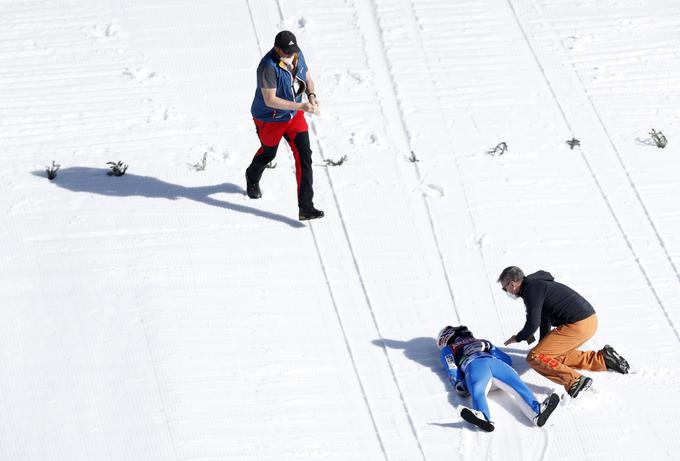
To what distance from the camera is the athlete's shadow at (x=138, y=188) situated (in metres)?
9.91

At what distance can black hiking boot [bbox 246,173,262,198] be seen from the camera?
9.80 m

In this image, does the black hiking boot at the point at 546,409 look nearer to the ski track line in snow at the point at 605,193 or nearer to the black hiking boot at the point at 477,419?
the black hiking boot at the point at 477,419

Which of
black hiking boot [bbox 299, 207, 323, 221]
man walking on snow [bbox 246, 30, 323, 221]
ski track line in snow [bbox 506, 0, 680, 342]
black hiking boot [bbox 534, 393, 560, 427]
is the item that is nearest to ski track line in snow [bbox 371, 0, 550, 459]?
black hiking boot [bbox 534, 393, 560, 427]

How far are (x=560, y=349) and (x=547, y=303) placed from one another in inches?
13.6

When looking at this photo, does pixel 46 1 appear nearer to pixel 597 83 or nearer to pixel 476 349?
pixel 597 83

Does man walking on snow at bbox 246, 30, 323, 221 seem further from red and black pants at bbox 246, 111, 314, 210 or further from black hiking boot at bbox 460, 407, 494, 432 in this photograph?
black hiking boot at bbox 460, 407, 494, 432

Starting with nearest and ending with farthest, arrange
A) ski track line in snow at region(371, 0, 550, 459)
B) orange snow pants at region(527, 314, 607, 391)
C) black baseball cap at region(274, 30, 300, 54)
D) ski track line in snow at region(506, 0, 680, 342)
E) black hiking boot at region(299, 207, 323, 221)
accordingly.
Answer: orange snow pants at region(527, 314, 607, 391), black baseball cap at region(274, 30, 300, 54), ski track line in snow at region(371, 0, 550, 459), ski track line in snow at region(506, 0, 680, 342), black hiking boot at region(299, 207, 323, 221)

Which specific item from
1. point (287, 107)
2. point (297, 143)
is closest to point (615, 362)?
point (297, 143)

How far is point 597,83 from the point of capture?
11383 mm

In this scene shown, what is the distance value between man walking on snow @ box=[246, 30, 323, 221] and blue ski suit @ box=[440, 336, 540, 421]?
1862 mm

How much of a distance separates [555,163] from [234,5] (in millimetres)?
3909

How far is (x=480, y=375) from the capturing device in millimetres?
7988

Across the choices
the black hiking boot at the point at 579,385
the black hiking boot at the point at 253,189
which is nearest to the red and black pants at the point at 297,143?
the black hiking boot at the point at 253,189

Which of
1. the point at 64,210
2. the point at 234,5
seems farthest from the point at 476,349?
the point at 234,5
